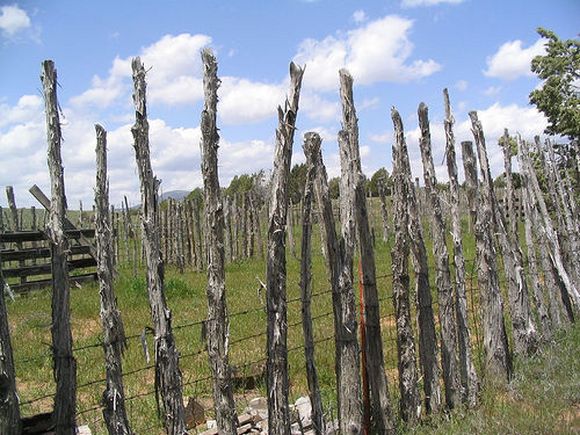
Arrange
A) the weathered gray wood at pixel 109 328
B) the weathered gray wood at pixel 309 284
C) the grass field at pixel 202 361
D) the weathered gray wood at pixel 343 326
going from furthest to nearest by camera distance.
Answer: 1. the grass field at pixel 202 361
2. the weathered gray wood at pixel 343 326
3. the weathered gray wood at pixel 309 284
4. the weathered gray wood at pixel 109 328

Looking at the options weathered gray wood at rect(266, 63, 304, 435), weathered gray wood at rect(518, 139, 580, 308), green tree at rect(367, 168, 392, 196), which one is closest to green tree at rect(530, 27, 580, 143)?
green tree at rect(367, 168, 392, 196)

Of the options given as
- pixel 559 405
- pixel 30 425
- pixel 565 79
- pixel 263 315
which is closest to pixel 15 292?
pixel 263 315

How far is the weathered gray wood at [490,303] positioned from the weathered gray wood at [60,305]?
160 inches

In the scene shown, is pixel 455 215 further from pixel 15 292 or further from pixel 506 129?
pixel 15 292

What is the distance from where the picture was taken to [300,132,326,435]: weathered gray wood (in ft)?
12.9

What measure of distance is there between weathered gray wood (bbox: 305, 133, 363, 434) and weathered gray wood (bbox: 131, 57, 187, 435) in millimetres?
1225

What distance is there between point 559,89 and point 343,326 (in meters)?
15.8

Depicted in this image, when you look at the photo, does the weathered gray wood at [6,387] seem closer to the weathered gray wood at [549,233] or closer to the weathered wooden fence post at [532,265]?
the weathered wooden fence post at [532,265]

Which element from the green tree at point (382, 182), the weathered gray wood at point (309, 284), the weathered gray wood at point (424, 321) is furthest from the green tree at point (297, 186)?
the green tree at point (382, 182)

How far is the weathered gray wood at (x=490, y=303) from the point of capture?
5.62m

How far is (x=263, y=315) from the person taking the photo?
8789 millimetres

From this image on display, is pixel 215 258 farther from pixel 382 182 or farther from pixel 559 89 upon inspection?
pixel 382 182

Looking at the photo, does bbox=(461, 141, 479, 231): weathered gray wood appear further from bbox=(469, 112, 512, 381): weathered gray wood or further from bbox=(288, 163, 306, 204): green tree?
bbox=(288, 163, 306, 204): green tree

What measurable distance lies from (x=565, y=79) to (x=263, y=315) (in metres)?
13.4
